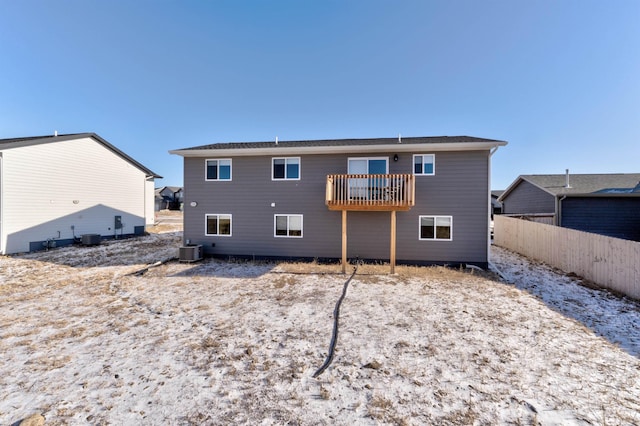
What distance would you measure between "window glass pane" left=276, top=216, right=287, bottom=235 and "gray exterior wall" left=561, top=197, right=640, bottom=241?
16.0 meters

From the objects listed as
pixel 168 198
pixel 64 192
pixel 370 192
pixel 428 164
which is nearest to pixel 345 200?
pixel 370 192

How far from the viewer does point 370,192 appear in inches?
378

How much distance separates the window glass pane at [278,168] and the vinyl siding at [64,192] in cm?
1213

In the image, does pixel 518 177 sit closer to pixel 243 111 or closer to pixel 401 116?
pixel 401 116

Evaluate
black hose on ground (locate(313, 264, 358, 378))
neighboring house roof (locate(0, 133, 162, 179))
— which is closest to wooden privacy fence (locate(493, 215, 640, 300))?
black hose on ground (locate(313, 264, 358, 378))

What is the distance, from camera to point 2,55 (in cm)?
1304

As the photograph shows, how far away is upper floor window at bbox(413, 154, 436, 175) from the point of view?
981 cm

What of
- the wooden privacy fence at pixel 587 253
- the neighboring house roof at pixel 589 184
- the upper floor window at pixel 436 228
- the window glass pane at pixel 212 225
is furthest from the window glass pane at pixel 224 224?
the neighboring house roof at pixel 589 184

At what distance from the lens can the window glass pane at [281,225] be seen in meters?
10.8

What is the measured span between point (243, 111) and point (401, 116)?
11.1 metres


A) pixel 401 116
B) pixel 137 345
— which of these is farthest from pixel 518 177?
pixel 137 345

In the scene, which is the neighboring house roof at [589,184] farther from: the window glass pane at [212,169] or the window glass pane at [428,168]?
the window glass pane at [212,169]

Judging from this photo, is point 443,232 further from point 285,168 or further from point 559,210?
point 559,210

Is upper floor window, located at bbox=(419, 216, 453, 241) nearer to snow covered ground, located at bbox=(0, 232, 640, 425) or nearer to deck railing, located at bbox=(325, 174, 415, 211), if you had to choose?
deck railing, located at bbox=(325, 174, 415, 211)
